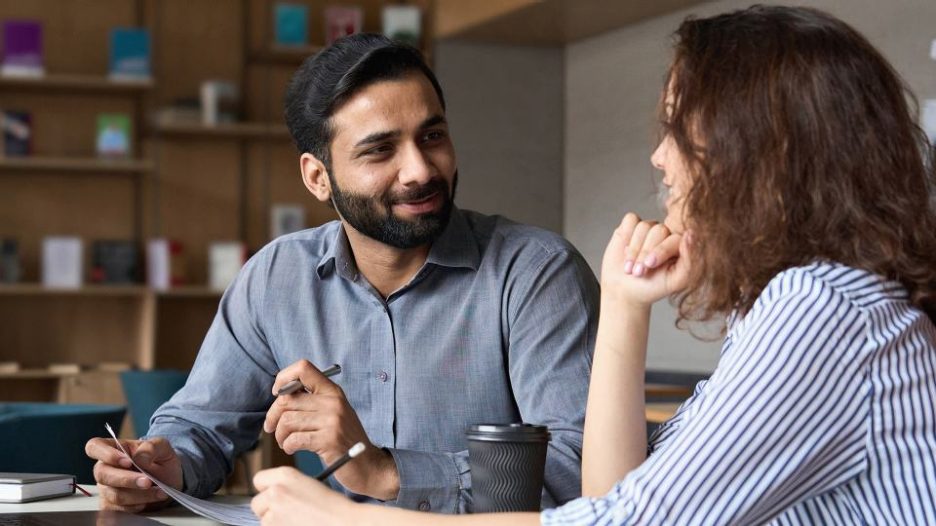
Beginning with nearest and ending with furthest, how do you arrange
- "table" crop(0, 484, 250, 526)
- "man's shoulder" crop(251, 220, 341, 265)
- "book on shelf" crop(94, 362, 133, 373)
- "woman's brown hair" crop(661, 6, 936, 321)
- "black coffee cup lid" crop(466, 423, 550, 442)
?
"woman's brown hair" crop(661, 6, 936, 321), "black coffee cup lid" crop(466, 423, 550, 442), "table" crop(0, 484, 250, 526), "man's shoulder" crop(251, 220, 341, 265), "book on shelf" crop(94, 362, 133, 373)

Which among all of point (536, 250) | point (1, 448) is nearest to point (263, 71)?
point (1, 448)

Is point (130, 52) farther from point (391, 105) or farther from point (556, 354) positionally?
point (556, 354)

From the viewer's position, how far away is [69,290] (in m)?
6.27

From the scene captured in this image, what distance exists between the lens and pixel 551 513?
1200 millimetres

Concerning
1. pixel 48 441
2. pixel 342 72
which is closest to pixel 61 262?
pixel 48 441

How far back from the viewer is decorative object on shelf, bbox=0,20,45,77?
6293 mm

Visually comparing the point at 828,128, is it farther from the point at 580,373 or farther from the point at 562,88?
the point at 562,88

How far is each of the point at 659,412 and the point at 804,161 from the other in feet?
9.95

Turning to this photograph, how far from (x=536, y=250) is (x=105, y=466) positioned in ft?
2.59

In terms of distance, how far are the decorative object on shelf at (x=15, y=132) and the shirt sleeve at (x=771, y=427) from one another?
5.79 m

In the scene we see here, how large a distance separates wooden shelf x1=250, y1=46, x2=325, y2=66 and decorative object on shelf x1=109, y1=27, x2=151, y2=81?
2.14 ft

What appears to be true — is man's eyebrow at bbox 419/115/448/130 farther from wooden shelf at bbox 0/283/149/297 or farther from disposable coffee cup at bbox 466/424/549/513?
wooden shelf at bbox 0/283/149/297

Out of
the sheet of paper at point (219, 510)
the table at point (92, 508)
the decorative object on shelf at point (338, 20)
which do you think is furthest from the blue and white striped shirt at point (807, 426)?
the decorative object on shelf at point (338, 20)

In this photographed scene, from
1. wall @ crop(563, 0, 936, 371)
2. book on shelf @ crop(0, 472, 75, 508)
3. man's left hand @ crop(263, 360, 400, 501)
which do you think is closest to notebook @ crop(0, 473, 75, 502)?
book on shelf @ crop(0, 472, 75, 508)
